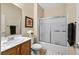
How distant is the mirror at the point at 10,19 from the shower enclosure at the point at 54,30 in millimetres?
324

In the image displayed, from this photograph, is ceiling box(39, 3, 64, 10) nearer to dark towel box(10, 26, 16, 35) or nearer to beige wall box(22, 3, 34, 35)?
beige wall box(22, 3, 34, 35)

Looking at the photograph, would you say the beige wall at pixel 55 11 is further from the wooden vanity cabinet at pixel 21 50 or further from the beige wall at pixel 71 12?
the wooden vanity cabinet at pixel 21 50

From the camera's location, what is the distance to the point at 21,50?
5.95 ft

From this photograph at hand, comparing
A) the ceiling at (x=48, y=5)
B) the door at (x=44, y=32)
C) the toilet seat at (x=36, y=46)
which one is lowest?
the toilet seat at (x=36, y=46)

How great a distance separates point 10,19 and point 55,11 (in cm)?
63

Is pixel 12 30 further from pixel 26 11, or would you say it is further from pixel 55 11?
pixel 55 11

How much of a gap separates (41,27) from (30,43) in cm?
27

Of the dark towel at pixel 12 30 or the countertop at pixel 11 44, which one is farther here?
the dark towel at pixel 12 30

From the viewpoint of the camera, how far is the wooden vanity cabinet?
173 centimetres

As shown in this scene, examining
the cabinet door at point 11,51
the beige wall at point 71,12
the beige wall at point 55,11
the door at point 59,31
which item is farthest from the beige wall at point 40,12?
the cabinet door at point 11,51

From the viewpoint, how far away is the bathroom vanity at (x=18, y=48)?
1.71 metres

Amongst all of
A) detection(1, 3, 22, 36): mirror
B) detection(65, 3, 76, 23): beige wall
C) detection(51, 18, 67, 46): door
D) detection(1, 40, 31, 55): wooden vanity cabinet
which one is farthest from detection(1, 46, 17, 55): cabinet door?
detection(65, 3, 76, 23): beige wall
